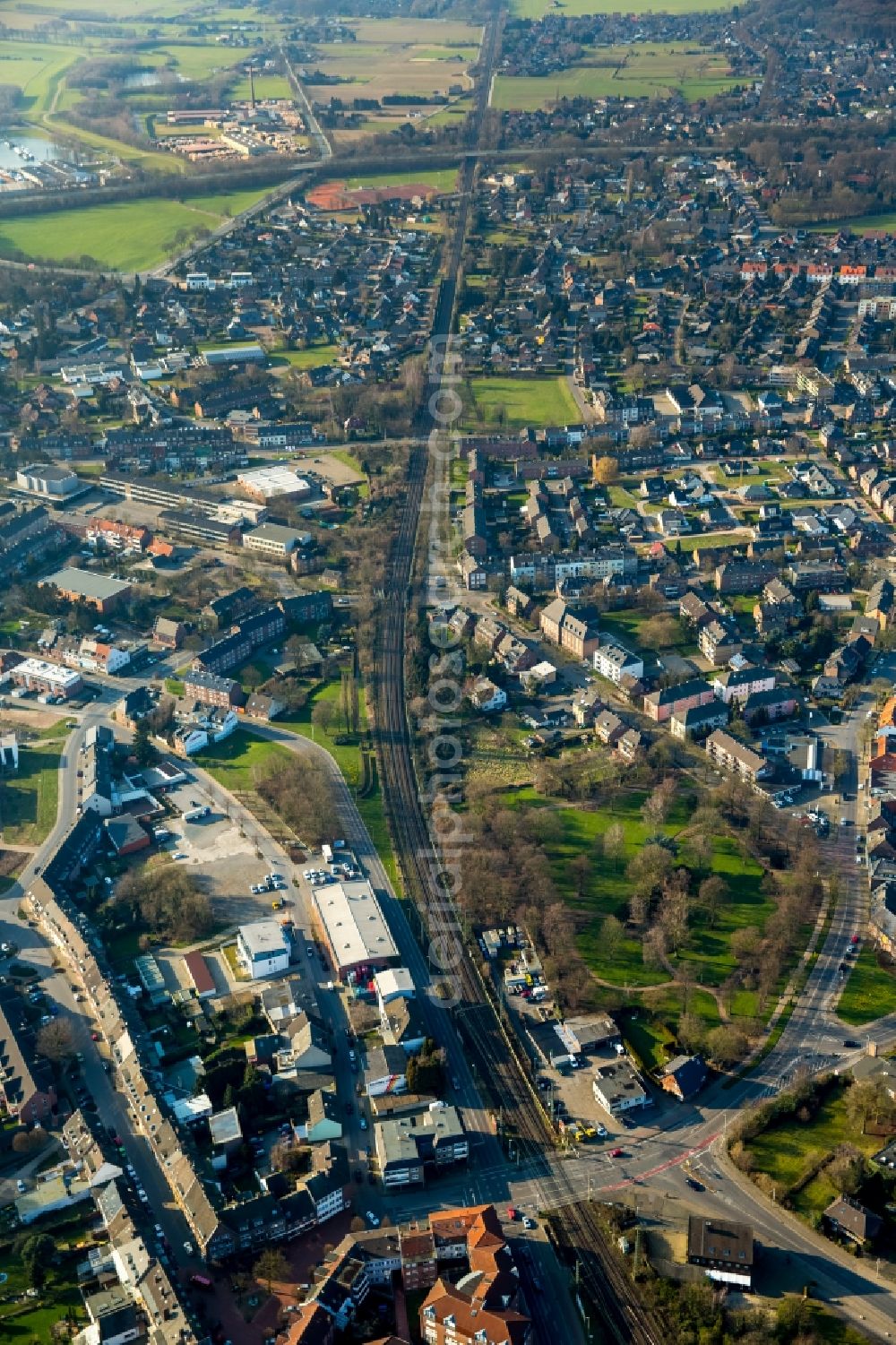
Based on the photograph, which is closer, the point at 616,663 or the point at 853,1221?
the point at 853,1221

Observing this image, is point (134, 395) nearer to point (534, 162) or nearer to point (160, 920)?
point (160, 920)

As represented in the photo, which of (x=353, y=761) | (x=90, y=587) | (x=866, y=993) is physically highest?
(x=90, y=587)

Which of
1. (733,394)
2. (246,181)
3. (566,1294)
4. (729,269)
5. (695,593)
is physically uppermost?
(246,181)

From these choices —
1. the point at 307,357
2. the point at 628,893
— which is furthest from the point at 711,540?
the point at 307,357

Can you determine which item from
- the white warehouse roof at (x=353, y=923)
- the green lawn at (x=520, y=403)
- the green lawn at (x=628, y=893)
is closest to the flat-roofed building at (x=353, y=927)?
the white warehouse roof at (x=353, y=923)

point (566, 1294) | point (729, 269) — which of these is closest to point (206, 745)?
point (566, 1294)

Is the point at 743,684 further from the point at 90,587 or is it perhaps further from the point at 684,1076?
the point at 90,587

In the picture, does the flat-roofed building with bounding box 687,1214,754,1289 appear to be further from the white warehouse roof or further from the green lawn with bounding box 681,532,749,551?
the green lawn with bounding box 681,532,749,551

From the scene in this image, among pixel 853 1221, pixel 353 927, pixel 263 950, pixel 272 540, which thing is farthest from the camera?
pixel 272 540
